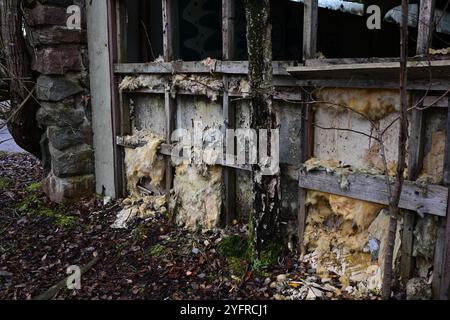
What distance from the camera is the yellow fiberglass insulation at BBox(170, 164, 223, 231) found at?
4496mm

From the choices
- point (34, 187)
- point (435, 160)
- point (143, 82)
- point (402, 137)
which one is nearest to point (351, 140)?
point (435, 160)

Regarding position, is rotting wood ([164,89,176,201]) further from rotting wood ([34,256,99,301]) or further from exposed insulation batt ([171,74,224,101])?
rotting wood ([34,256,99,301])

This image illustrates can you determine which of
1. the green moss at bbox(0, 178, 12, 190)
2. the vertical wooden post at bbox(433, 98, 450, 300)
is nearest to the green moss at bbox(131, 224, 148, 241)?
the vertical wooden post at bbox(433, 98, 450, 300)

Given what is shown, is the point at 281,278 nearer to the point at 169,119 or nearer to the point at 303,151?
the point at 303,151

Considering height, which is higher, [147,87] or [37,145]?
[147,87]

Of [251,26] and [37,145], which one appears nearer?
[251,26]

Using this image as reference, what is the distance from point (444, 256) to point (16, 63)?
5.42 meters

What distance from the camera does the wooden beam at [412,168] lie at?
114 inches

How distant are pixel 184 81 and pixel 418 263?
2.89m

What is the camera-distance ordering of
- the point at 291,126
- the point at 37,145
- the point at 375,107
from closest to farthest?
the point at 375,107, the point at 291,126, the point at 37,145

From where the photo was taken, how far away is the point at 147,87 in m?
5.06

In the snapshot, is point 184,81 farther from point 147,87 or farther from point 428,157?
Result: point 428,157

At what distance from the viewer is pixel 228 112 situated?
4.18m

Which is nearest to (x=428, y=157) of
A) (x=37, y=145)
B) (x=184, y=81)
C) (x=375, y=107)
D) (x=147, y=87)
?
(x=375, y=107)
